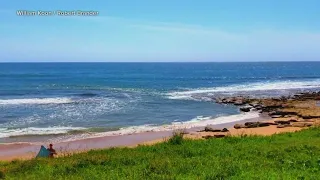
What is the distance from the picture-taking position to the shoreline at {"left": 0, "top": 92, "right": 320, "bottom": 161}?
21.8 metres

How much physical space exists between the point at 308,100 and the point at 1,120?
32827 mm

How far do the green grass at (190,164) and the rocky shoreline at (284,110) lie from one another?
7.57 metres

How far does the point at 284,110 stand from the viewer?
37000mm

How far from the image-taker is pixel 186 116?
35.4 m

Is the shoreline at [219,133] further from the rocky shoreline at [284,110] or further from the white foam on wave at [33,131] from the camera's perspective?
the white foam on wave at [33,131]

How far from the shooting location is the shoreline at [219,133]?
21836 millimetres

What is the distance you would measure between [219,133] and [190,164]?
41.7 feet

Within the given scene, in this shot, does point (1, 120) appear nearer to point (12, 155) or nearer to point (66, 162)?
point (12, 155)

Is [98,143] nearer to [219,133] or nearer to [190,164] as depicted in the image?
[219,133]

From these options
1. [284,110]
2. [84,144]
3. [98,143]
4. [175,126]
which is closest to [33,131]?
[84,144]

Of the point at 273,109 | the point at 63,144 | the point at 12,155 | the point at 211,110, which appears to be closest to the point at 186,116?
the point at 211,110

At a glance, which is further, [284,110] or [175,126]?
[284,110]

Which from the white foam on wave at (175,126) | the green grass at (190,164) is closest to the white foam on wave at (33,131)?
the white foam on wave at (175,126)

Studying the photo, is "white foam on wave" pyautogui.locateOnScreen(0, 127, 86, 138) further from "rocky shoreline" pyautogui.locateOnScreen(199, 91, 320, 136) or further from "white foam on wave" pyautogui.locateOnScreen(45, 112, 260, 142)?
"rocky shoreline" pyautogui.locateOnScreen(199, 91, 320, 136)
